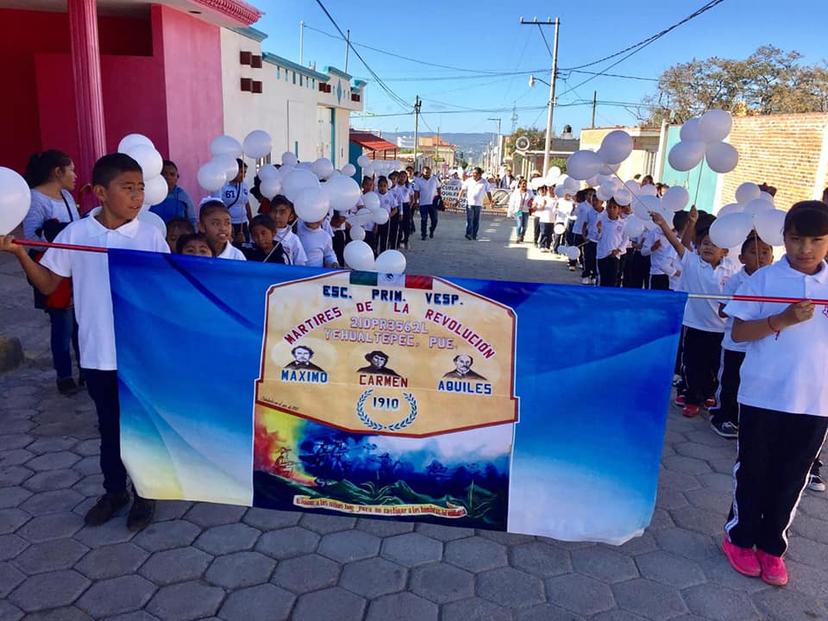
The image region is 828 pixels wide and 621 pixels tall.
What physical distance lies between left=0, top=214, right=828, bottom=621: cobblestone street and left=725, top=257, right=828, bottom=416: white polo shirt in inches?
33.7

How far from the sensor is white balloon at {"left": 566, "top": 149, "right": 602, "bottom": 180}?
5387 millimetres

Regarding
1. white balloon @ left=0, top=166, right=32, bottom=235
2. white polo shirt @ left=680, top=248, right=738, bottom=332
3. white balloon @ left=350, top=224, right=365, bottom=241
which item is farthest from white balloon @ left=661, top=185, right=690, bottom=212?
white balloon @ left=0, top=166, right=32, bottom=235

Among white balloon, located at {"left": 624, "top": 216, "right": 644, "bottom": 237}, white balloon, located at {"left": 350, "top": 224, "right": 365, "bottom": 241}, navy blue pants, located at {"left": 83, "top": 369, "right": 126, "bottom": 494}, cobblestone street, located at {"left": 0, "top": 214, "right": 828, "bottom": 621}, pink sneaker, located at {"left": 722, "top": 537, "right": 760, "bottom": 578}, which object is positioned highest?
white balloon, located at {"left": 624, "top": 216, "right": 644, "bottom": 237}

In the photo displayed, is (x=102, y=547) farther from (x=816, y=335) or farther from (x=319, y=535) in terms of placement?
(x=816, y=335)

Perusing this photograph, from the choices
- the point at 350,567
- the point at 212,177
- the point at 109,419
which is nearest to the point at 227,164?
the point at 212,177

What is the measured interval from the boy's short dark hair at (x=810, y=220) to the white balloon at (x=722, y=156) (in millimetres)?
2304

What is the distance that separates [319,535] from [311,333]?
108cm

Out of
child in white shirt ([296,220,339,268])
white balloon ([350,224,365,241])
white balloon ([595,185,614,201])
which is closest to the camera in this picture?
child in white shirt ([296,220,339,268])

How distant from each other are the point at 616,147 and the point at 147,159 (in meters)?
3.53

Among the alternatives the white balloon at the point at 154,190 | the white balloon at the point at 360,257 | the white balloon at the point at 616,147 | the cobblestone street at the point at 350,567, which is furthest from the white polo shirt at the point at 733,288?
the white balloon at the point at 154,190

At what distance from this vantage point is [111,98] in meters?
8.18

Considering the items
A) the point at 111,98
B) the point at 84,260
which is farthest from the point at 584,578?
the point at 111,98

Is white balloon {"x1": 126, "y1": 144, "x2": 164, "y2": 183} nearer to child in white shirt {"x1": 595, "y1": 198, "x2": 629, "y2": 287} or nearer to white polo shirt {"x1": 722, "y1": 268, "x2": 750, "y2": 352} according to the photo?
white polo shirt {"x1": 722, "y1": 268, "x2": 750, "y2": 352}

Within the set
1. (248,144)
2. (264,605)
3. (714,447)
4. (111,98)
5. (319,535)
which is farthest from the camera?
(111,98)
